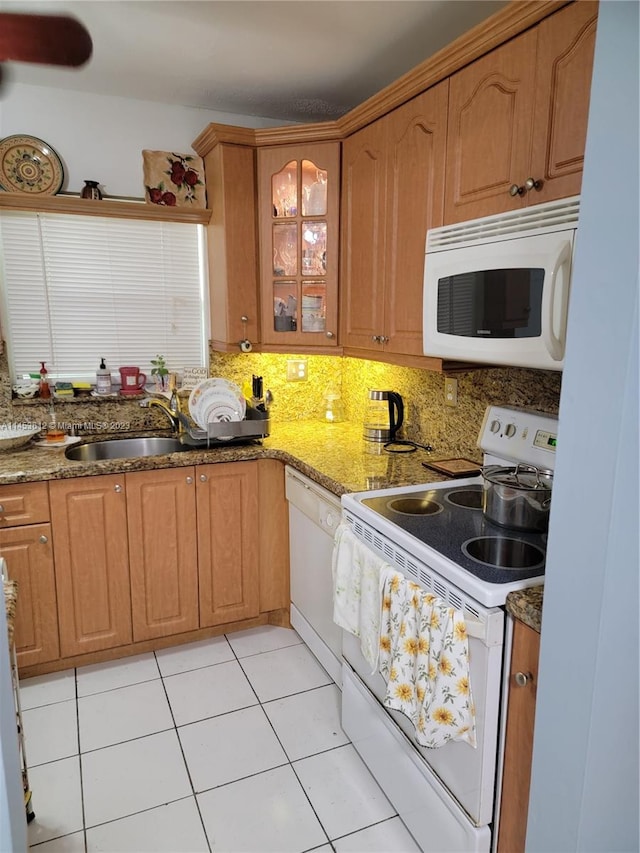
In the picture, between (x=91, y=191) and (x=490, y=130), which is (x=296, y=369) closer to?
(x=91, y=191)

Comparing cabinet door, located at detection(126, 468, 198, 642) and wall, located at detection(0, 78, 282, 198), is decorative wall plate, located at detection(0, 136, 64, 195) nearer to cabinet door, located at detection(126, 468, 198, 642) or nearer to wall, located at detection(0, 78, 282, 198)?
wall, located at detection(0, 78, 282, 198)

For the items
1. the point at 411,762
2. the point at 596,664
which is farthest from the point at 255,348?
the point at 596,664

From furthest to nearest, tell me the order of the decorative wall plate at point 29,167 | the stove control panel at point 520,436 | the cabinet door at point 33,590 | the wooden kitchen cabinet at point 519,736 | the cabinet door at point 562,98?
the decorative wall plate at point 29,167, the cabinet door at point 33,590, the stove control panel at point 520,436, the cabinet door at point 562,98, the wooden kitchen cabinet at point 519,736

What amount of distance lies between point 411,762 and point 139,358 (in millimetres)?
2220

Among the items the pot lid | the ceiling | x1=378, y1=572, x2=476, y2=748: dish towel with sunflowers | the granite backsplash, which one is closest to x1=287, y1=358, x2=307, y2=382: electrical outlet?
the granite backsplash

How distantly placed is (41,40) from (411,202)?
123cm

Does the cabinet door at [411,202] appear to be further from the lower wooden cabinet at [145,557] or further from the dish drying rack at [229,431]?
the lower wooden cabinet at [145,557]

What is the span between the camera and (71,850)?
1639mm

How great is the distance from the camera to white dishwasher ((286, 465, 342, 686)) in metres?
2.26

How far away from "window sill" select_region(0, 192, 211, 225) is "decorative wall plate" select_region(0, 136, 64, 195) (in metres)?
0.05

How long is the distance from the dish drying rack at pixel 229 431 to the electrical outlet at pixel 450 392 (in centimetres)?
83

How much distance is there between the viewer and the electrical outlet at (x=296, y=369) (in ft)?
10.4

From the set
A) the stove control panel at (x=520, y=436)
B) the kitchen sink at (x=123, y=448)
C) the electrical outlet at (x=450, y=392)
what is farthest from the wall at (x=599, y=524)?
the kitchen sink at (x=123, y=448)

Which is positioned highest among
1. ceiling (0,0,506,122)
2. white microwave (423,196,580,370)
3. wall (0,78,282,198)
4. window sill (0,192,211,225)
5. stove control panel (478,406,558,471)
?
ceiling (0,0,506,122)
